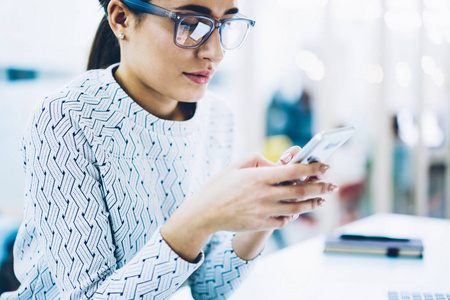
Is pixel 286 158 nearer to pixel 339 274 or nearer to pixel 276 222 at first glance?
pixel 276 222

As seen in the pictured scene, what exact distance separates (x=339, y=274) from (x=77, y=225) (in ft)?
2.30

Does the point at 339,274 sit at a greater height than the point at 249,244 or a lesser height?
lesser

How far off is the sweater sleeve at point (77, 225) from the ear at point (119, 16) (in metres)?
0.23

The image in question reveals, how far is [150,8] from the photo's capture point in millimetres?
1017

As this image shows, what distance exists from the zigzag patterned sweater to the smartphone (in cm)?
29

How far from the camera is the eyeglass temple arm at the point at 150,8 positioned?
1008 mm

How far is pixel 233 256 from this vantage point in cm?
119

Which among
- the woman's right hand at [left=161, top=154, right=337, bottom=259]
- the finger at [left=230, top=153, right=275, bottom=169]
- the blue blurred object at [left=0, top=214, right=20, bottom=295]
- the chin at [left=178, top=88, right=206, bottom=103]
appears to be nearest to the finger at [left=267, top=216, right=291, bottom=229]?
the woman's right hand at [left=161, top=154, right=337, bottom=259]

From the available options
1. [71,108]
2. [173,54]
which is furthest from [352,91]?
[71,108]

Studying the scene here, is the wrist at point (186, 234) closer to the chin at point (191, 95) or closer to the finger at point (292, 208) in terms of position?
the finger at point (292, 208)

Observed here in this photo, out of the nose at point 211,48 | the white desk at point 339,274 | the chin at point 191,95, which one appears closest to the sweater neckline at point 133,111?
the chin at point 191,95

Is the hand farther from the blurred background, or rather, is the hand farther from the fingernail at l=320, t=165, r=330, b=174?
the blurred background

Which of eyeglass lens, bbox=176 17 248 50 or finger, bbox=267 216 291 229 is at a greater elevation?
eyeglass lens, bbox=176 17 248 50

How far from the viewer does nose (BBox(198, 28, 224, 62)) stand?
105 centimetres
